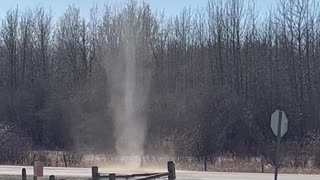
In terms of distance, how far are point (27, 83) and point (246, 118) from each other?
96.3ft

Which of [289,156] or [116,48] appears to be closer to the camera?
[289,156]

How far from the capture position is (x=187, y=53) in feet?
243

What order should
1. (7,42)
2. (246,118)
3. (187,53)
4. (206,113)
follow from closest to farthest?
1. (206,113)
2. (246,118)
3. (187,53)
4. (7,42)

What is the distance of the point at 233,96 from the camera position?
6200cm

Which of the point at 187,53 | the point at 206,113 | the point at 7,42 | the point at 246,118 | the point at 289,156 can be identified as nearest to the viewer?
the point at 289,156

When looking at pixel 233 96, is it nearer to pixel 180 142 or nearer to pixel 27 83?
pixel 180 142

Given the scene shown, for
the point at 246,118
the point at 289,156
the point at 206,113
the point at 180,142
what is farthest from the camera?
the point at 246,118

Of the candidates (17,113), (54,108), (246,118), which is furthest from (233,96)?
(17,113)

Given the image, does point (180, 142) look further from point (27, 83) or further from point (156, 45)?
point (27, 83)

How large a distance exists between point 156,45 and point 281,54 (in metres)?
13.1

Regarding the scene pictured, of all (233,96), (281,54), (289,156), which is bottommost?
(289,156)

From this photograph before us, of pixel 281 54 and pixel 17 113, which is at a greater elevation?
pixel 281 54

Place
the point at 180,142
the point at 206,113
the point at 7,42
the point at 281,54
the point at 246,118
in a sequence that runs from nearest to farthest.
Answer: the point at 180,142 < the point at 206,113 < the point at 246,118 < the point at 281,54 < the point at 7,42

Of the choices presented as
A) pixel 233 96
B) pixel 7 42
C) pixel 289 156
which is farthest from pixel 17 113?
pixel 289 156
